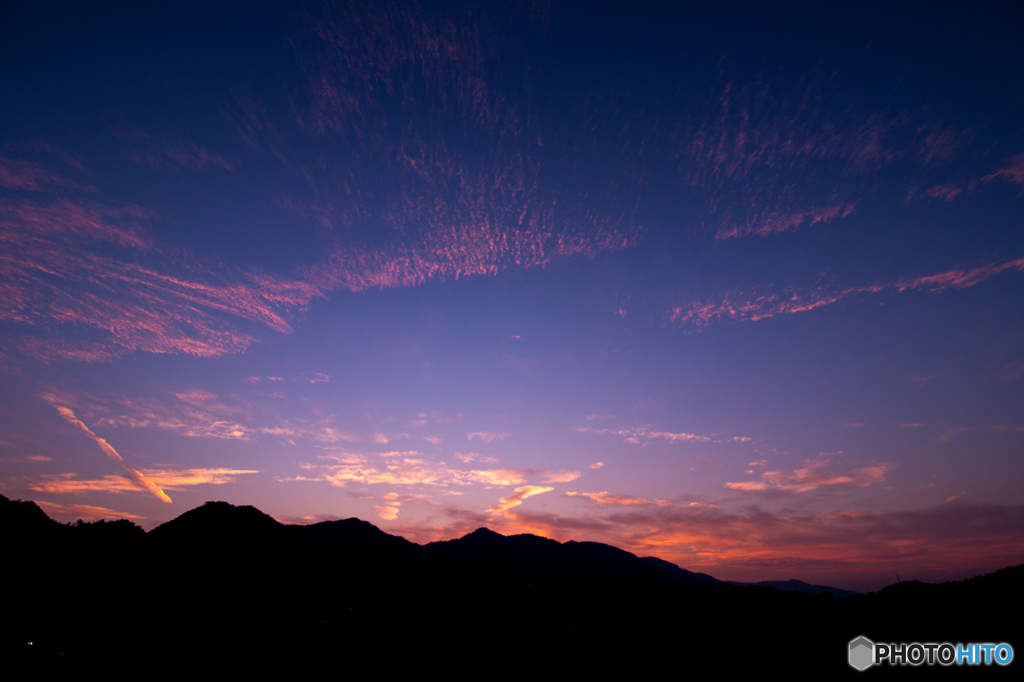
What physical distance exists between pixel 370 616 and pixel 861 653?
37720 millimetres

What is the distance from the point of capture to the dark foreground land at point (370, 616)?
28875mm

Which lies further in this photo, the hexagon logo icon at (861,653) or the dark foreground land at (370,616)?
the dark foreground land at (370,616)

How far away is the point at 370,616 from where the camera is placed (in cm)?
3728

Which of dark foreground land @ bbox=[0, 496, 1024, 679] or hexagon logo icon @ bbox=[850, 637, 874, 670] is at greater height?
hexagon logo icon @ bbox=[850, 637, 874, 670]

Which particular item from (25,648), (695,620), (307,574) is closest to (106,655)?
(25,648)

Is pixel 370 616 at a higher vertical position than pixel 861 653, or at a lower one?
lower

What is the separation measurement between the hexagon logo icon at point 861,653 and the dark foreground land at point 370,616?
0.78 metres

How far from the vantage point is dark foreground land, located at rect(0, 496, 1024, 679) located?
2888cm

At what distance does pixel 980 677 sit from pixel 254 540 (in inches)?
3364

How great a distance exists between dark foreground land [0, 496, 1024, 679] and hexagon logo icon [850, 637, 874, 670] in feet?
2.57

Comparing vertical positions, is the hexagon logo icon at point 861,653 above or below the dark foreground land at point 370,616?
above

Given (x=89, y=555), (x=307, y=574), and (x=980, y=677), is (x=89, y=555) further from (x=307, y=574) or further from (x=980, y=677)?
(x=980, y=677)

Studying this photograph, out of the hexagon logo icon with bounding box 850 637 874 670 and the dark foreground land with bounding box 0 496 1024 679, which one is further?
the dark foreground land with bounding box 0 496 1024 679

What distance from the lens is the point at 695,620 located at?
128 ft
